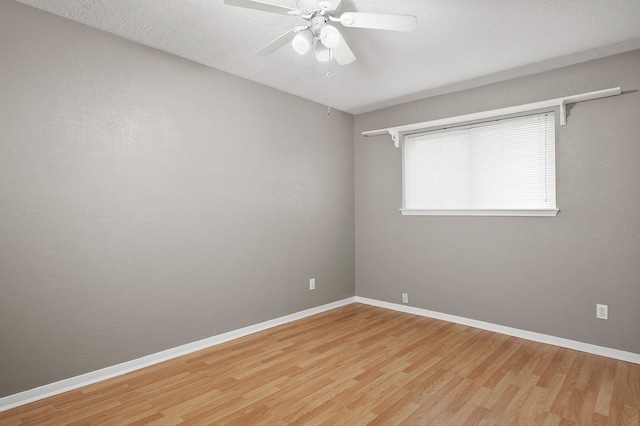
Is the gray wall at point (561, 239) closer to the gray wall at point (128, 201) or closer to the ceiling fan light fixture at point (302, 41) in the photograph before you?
the gray wall at point (128, 201)

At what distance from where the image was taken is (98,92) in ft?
8.53

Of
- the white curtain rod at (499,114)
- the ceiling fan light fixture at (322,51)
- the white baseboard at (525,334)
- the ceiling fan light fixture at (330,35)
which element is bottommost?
the white baseboard at (525,334)

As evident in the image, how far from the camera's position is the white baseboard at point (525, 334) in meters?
2.90

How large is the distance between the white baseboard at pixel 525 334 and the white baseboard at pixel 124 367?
4.51ft

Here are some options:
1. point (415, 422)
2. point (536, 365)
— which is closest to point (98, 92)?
point (415, 422)

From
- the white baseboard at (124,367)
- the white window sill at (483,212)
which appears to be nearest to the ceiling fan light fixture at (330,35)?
the white window sill at (483,212)

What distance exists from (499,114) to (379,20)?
6.85 feet

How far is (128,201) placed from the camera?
2752mm

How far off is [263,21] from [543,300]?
3.42m

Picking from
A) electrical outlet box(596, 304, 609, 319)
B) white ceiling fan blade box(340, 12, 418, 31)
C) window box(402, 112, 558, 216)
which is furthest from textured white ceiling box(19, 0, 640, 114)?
electrical outlet box(596, 304, 609, 319)

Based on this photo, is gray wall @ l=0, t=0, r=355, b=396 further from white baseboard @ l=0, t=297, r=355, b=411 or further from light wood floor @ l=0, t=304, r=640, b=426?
light wood floor @ l=0, t=304, r=640, b=426

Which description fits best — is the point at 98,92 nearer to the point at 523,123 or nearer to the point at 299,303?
the point at 299,303

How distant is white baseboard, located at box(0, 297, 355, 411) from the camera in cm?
225

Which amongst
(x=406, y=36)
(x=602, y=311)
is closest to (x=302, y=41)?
(x=406, y=36)
